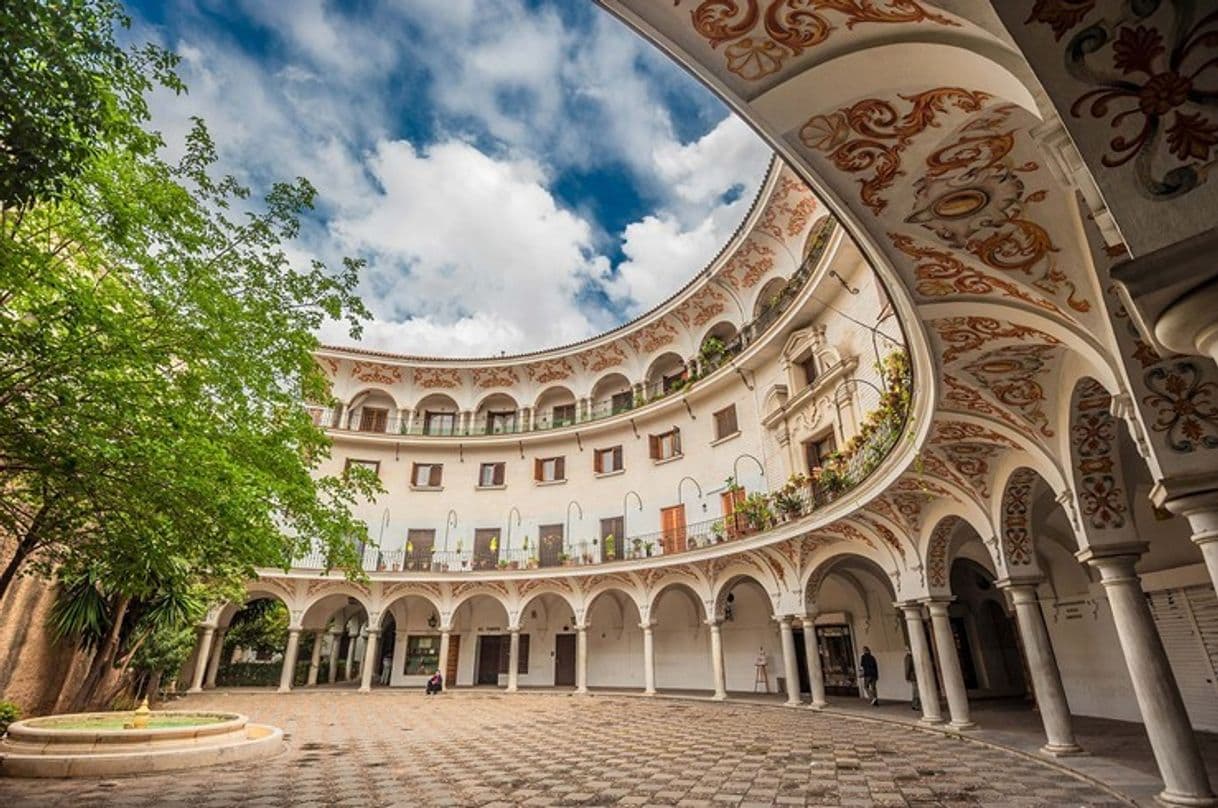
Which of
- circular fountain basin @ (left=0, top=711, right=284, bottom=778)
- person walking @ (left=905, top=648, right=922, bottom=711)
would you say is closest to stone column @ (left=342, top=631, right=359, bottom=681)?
circular fountain basin @ (left=0, top=711, right=284, bottom=778)

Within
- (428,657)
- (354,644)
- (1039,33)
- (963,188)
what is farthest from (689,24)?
(354,644)

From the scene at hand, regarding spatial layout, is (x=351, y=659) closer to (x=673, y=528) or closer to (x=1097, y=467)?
(x=673, y=528)

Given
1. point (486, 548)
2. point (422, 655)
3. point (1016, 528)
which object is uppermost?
point (486, 548)

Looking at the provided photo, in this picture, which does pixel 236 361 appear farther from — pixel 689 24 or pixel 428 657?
pixel 428 657

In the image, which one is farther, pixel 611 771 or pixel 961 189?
pixel 611 771

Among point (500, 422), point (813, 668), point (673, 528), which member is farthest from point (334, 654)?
point (813, 668)

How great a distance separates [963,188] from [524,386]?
22.5 m

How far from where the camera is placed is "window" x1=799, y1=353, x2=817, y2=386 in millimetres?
16661

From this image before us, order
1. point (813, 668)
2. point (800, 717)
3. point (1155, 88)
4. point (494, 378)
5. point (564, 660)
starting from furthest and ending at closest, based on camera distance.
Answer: point (494, 378) → point (564, 660) → point (813, 668) → point (800, 717) → point (1155, 88)

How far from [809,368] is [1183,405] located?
1241cm

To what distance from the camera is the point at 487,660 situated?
76.9 ft

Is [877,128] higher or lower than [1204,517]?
higher

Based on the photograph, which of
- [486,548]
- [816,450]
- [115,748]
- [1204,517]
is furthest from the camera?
[486,548]

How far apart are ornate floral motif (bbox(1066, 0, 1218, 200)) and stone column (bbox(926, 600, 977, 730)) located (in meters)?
10.7
